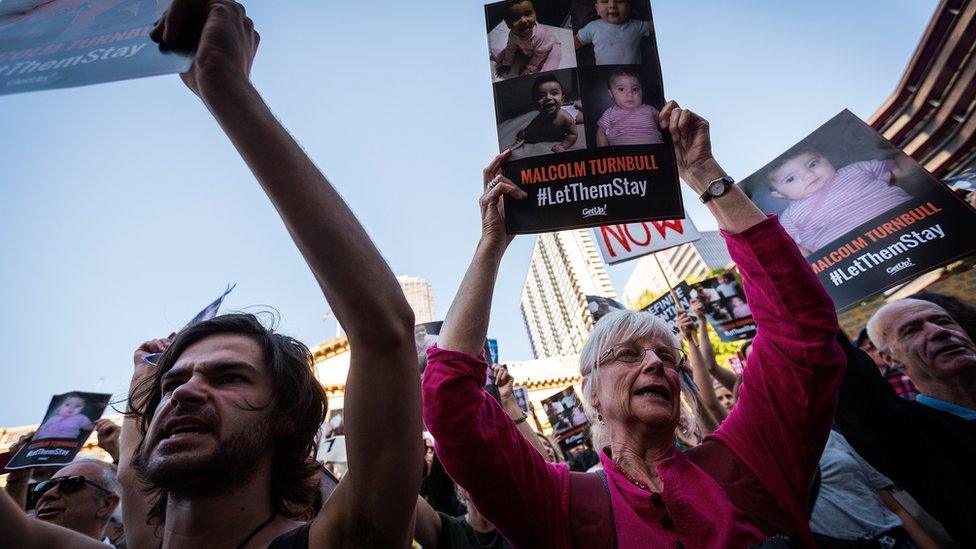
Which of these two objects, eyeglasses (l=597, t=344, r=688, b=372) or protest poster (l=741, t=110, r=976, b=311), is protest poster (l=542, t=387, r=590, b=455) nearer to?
protest poster (l=741, t=110, r=976, b=311)

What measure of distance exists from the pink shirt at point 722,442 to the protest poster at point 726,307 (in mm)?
3718

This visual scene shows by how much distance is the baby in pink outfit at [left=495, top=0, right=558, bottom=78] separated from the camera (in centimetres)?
254

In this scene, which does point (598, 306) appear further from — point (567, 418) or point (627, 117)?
point (627, 117)

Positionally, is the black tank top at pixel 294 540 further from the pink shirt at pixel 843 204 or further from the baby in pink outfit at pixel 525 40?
the pink shirt at pixel 843 204

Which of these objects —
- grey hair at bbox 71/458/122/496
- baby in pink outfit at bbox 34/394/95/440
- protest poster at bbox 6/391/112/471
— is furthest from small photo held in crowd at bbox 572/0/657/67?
baby in pink outfit at bbox 34/394/95/440

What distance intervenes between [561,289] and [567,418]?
58511 millimetres

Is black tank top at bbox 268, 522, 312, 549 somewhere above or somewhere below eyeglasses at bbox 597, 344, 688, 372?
below

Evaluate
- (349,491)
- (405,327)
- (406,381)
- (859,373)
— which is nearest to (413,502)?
(349,491)

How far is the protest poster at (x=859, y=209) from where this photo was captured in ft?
12.1

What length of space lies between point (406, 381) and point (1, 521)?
4.45ft

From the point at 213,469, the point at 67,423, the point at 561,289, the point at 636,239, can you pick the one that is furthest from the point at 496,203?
the point at 561,289

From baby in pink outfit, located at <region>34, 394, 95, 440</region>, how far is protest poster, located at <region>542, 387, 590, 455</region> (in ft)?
19.1

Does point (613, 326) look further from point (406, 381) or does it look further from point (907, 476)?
point (907, 476)

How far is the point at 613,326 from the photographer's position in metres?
2.21
